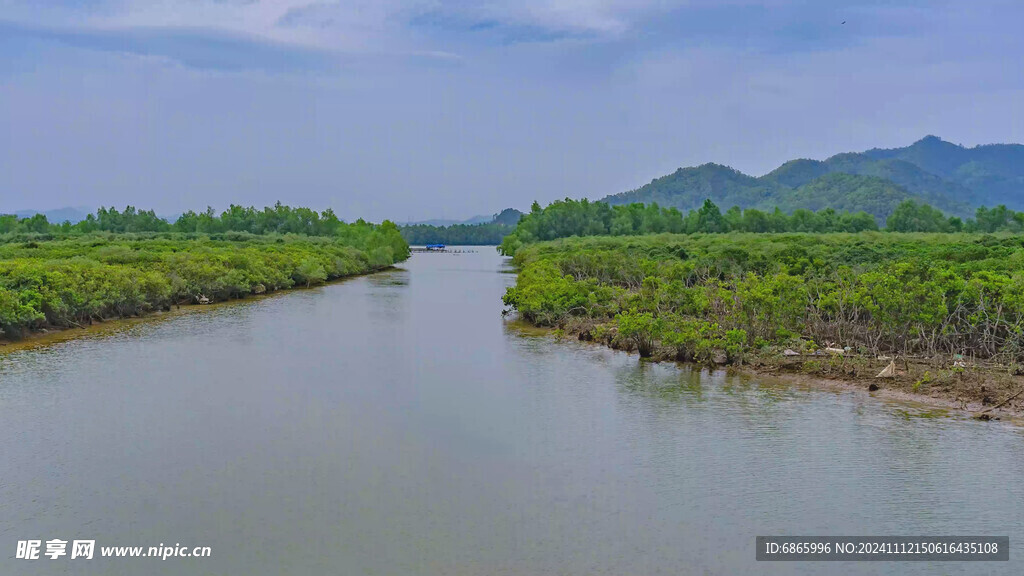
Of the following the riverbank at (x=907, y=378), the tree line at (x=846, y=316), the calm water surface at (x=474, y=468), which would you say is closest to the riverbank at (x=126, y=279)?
the calm water surface at (x=474, y=468)

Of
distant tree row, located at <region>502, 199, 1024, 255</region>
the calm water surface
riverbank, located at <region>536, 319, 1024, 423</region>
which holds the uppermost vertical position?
distant tree row, located at <region>502, 199, 1024, 255</region>

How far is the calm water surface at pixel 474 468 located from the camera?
9234 millimetres

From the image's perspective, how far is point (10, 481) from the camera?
11.3 m

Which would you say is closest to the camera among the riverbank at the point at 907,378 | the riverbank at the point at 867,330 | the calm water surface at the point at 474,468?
the calm water surface at the point at 474,468

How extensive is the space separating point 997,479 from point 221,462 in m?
11.8

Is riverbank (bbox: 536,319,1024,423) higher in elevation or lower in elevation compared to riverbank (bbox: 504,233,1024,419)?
lower

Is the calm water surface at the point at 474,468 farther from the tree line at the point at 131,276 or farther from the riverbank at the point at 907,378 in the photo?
the tree line at the point at 131,276

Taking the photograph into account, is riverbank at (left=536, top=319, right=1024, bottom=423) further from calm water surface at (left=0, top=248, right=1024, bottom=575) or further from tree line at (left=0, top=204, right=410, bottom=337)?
tree line at (left=0, top=204, right=410, bottom=337)

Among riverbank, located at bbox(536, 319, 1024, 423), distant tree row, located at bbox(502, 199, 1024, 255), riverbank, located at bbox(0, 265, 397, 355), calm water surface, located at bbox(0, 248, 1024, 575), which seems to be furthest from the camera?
distant tree row, located at bbox(502, 199, 1024, 255)

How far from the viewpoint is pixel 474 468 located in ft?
40.0

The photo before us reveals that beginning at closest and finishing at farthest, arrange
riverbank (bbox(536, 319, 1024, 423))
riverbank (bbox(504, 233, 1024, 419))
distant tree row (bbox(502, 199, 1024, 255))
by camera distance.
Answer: riverbank (bbox(536, 319, 1024, 423)), riverbank (bbox(504, 233, 1024, 419)), distant tree row (bbox(502, 199, 1024, 255))

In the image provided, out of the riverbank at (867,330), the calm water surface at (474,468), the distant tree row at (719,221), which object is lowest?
the calm water surface at (474,468)

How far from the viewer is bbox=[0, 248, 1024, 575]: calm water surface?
923 centimetres

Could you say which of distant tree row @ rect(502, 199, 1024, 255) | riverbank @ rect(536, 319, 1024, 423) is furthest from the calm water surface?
distant tree row @ rect(502, 199, 1024, 255)
